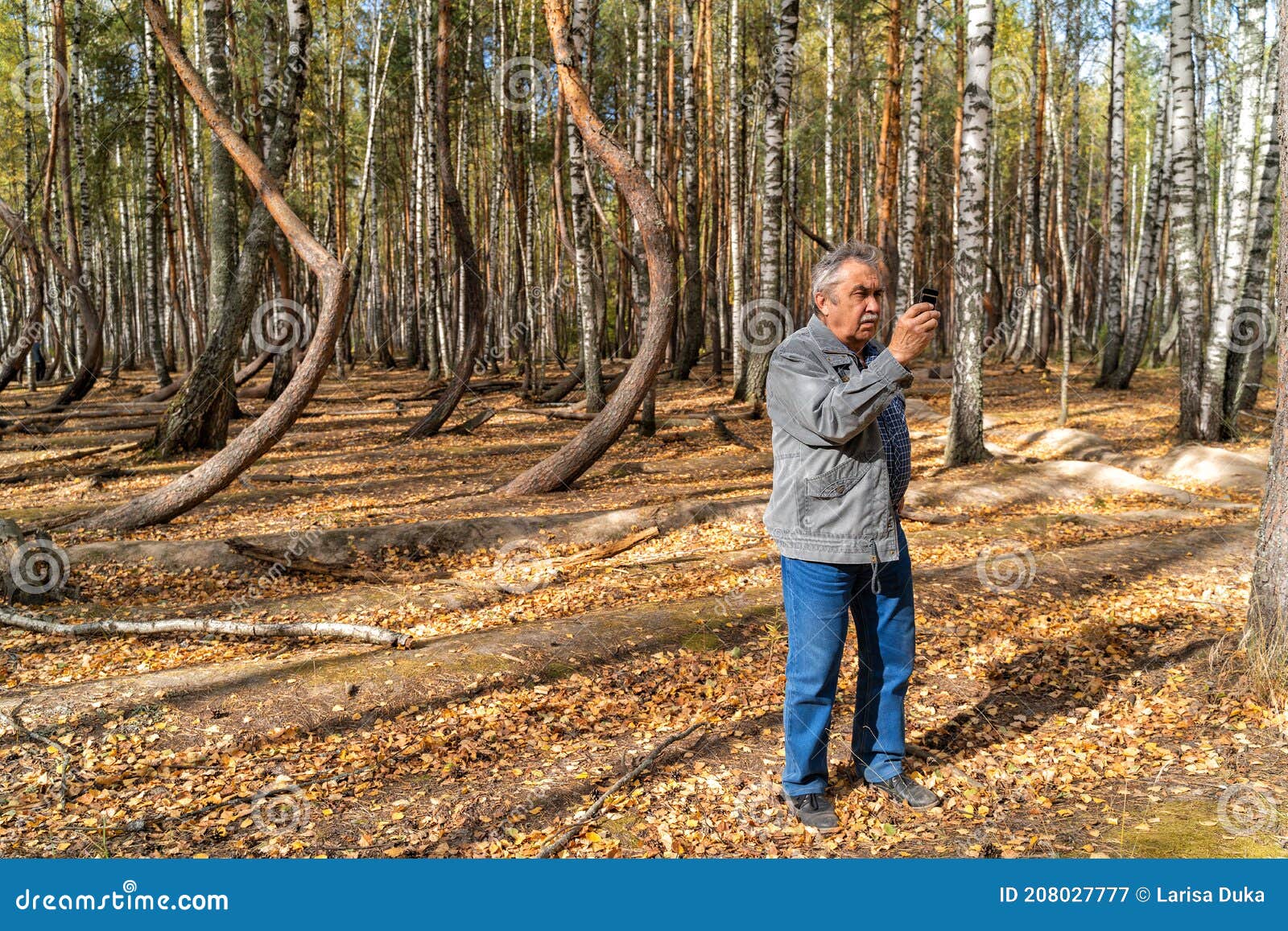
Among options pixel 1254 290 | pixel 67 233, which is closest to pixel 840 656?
pixel 1254 290

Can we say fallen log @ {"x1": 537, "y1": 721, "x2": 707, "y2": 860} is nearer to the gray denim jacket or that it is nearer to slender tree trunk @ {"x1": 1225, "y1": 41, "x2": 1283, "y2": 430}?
the gray denim jacket

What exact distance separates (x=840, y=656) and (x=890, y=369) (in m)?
1.00

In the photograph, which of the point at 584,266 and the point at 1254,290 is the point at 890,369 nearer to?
the point at 584,266

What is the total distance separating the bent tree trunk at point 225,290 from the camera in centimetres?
1005

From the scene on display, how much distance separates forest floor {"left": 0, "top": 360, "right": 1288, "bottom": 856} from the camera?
340cm

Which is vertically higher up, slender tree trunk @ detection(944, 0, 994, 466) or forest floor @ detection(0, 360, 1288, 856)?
slender tree trunk @ detection(944, 0, 994, 466)

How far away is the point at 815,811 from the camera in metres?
3.30

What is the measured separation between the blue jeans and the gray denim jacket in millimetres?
97

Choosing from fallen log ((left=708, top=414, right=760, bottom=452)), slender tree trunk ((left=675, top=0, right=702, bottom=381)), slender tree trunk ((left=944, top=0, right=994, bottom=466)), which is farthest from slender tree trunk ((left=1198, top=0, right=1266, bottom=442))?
slender tree trunk ((left=675, top=0, right=702, bottom=381))

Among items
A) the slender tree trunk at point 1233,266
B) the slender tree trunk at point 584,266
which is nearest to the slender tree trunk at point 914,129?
the slender tree trunk at point 1233,266

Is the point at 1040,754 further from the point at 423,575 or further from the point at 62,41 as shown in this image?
the point at 62,41

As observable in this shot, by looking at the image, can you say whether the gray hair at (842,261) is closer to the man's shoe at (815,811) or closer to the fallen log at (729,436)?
the man's shoe at (815,811)

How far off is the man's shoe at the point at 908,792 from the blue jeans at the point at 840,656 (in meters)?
0.04

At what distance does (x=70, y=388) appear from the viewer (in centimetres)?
1533
